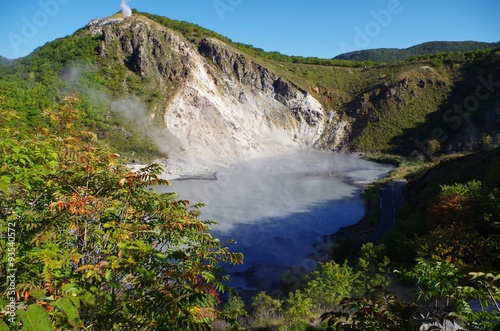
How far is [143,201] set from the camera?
14.0 ft

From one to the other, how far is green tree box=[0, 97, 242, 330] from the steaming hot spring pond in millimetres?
14059

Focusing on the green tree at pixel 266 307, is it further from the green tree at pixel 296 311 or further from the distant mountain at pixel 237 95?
the distant mountain at pixel 237 95

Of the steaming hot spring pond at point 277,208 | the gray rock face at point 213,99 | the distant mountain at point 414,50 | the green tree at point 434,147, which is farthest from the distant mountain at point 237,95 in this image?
the distant mountain at point 414,50

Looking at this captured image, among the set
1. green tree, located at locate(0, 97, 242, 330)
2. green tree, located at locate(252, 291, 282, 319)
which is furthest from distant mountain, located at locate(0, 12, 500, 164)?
green tree, located at locate(0, 97, 242, 330)

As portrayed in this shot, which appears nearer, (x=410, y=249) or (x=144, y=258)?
(x=144, y=258)

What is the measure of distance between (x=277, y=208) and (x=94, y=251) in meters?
28.7

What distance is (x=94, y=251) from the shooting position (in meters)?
3.75

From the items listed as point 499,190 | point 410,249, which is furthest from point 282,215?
point 499,190

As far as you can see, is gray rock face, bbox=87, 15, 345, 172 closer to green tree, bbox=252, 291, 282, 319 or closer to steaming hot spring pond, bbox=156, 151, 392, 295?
steaming hot spring pond, bbox=156, 151, 392, 295

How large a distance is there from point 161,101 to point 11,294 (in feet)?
189

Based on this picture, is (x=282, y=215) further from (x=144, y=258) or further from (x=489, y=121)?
(x=489, y=121)

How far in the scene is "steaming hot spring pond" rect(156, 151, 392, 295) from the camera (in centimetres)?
2005

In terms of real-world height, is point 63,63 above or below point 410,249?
above

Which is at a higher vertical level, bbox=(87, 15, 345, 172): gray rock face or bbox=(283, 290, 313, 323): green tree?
bbox=(87, 15, 345, 172): gray rock face
